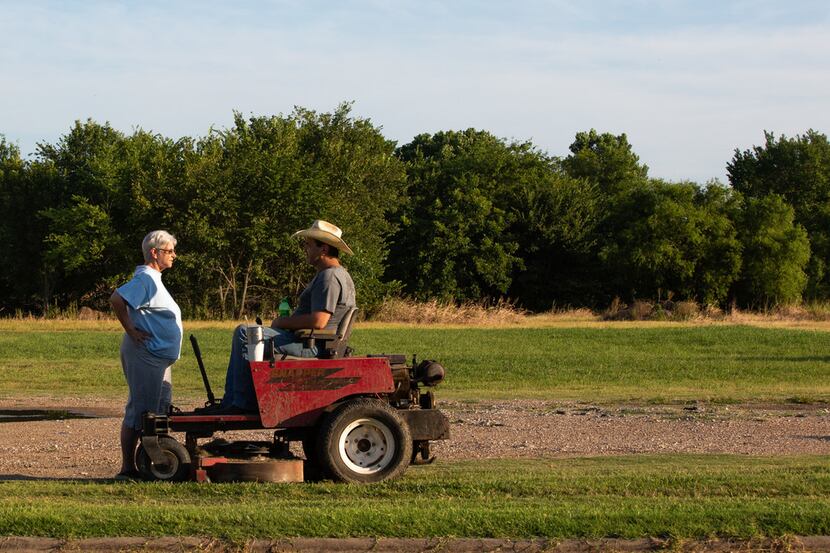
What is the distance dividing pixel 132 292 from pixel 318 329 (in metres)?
1.57

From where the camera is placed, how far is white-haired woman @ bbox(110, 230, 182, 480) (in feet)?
33.2

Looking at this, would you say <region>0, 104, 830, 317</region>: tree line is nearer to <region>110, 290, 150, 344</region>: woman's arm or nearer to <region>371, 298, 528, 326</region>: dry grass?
<region>371, 298, 528, 326</region>: dry grass

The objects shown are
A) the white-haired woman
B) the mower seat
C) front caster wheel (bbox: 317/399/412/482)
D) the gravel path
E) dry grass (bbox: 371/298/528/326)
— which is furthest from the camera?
dry grass (bbox: 371/298/528/326)

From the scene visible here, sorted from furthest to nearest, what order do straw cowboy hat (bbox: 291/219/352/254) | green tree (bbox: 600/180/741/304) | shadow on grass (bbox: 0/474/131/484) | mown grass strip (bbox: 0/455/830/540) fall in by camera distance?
green tree (bbox: 600/180/741/304), shadow on grass (bbox: 0/474/131/484), straw cowboy hat (bbox: 291/219/352/254), mown grass strip (bbox: 0/455/830/540)

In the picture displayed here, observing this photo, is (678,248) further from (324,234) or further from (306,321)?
(306,321)

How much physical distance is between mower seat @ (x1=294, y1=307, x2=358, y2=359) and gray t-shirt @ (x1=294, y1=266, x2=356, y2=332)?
0.13 ft

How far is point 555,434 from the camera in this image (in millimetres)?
15578

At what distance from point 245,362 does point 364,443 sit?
1.15 metres

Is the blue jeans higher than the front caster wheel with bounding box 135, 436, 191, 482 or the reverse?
higher

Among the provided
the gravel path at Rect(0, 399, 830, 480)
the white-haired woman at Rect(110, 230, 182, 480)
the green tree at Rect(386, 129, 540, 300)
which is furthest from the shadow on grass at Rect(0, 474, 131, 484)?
the green tree at Rect(386, 129, 540, 300)

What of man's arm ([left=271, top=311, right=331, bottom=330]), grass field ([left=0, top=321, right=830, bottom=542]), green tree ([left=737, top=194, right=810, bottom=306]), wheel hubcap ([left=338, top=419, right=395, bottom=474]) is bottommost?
grass field ([left=0, top=321, right=830, bottom=542])

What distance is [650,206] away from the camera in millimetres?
69188

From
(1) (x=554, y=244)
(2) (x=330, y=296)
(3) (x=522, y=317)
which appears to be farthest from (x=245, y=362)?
(1) (x=554, y=244)

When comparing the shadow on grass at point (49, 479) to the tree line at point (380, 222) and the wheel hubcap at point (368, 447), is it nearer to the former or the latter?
the wheel hubcap at point (368, 447)
